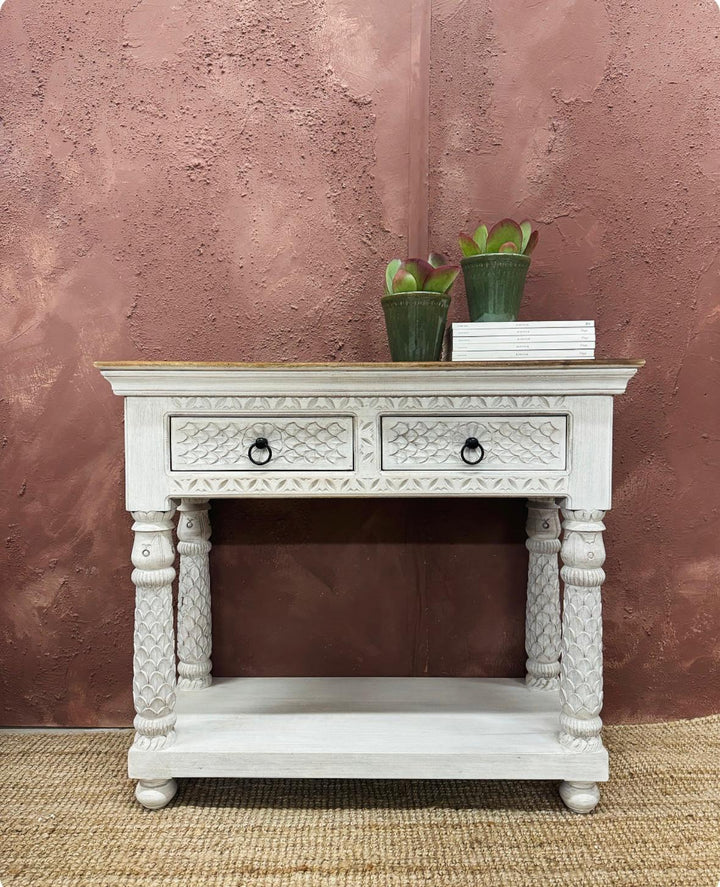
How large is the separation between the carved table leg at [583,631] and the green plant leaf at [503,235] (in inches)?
24.1

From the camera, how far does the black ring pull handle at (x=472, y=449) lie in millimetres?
1271

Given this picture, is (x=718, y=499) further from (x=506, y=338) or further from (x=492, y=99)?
(x=492, y=99)

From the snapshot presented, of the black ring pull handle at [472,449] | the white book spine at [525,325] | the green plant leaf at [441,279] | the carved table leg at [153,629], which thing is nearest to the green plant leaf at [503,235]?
the green plant leaf at [441,279]

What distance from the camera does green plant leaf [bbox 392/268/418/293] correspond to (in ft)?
4.53

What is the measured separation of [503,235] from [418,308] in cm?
26

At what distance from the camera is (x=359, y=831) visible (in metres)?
1.28

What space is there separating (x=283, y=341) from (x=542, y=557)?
0.89 m

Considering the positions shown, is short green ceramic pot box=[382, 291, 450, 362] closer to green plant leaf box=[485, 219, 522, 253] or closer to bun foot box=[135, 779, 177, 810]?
green plant leaf box=[485, 219, 522, 253]

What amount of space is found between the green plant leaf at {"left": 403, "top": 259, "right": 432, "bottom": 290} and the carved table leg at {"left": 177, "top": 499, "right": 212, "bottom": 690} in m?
0.80

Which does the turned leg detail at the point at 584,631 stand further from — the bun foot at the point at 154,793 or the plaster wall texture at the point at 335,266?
the bun foot at the point at 154,793

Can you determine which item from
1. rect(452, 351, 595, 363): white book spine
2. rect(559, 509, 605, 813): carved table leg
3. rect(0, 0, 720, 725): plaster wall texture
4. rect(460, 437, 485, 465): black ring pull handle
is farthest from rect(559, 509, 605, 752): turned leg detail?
rect(0, 0, 720, 725): plaster wall texture

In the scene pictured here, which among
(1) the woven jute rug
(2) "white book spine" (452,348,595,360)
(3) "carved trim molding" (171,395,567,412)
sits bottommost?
(1) the woven jute rug

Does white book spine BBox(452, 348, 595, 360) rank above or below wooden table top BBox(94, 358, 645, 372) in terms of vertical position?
above

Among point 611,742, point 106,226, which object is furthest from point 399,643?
point 106,226
